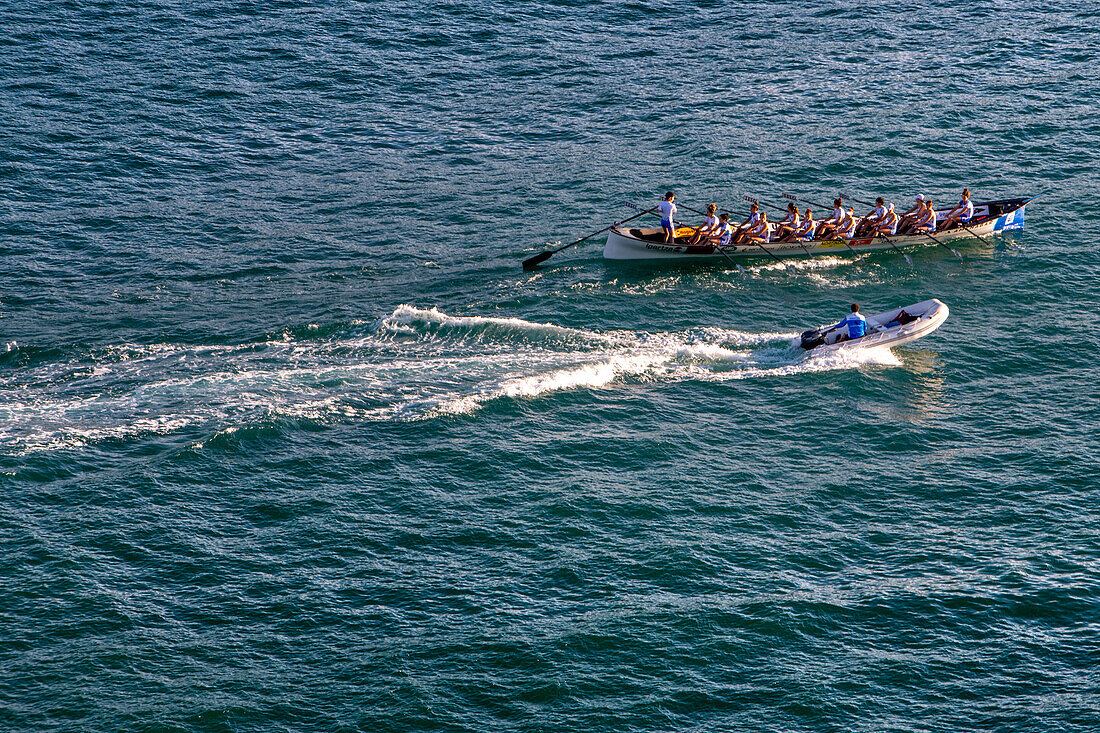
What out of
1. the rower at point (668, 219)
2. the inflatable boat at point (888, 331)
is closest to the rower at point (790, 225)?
the rower at point (668, 219)

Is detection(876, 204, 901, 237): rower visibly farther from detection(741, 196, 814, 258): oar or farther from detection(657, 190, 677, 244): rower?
detection(657, 190, 677, 244): rower

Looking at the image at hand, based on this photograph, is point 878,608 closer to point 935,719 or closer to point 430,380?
point 935,719

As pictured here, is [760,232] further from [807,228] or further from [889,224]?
[889,224]

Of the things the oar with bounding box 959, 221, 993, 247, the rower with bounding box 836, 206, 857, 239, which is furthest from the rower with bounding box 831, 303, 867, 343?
the oar with bounding box 959, 221, 993, 247

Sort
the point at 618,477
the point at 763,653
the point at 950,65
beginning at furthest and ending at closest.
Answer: the point at 950,65, the point at 618,477, the point at 763,653

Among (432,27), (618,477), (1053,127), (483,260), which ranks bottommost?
(618,477)

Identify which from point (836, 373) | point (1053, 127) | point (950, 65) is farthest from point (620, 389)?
point (950, 65)
